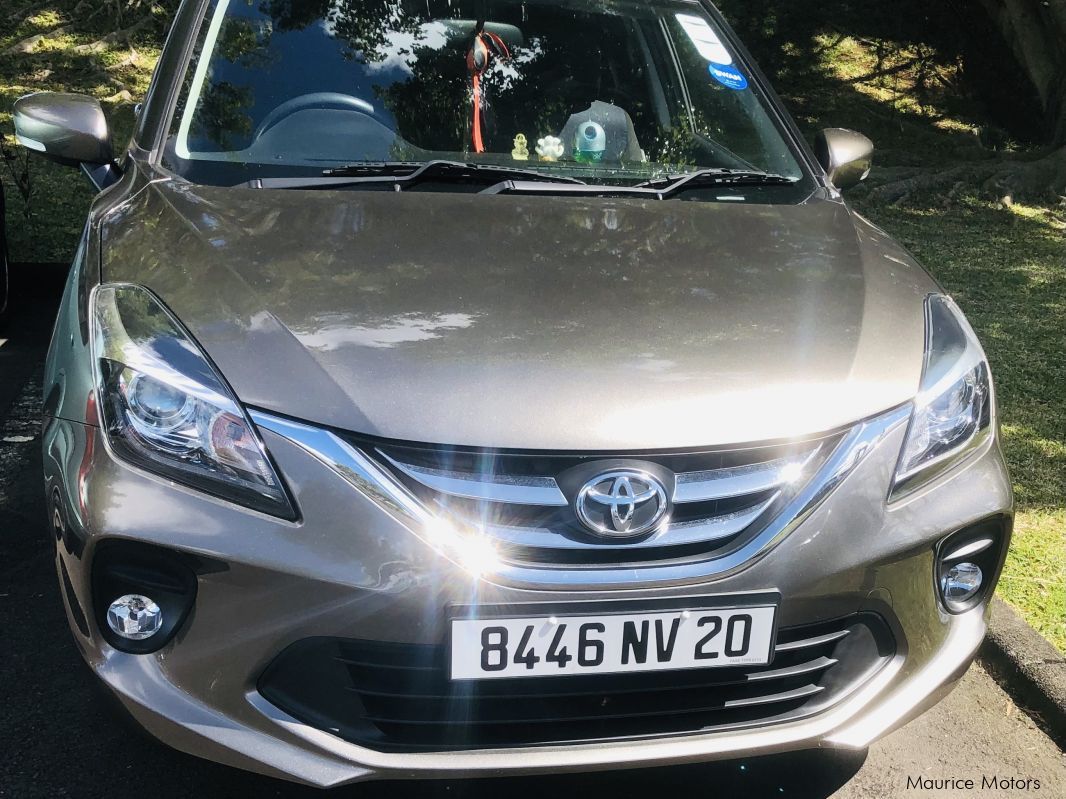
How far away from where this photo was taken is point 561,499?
1835 mm

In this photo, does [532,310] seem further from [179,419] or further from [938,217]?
[938,217]

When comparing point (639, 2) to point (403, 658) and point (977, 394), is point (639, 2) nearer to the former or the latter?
point (977, 394)

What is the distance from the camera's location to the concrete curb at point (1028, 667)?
2.69 m

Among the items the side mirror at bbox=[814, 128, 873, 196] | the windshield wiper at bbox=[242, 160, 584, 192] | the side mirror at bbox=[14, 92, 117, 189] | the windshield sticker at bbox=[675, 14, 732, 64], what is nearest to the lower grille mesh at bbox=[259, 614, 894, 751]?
the windshield wiper at bbox=[242, 160, 584, 192]

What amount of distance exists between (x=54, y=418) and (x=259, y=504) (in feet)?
1.81

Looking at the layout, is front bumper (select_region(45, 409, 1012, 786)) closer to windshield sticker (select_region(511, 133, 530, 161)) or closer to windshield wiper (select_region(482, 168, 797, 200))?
windshield wiper (select_region(482, 168, 797, 200))

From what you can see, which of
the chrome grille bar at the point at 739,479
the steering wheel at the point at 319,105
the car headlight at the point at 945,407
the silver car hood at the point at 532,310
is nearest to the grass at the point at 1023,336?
the car headlight at the point at 945,407

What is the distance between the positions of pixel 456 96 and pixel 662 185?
24.3 inches

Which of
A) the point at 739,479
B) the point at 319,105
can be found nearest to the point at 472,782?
the point at 739,479

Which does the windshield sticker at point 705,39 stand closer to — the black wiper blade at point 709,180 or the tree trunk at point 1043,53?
the black wiper blade at point 709,180

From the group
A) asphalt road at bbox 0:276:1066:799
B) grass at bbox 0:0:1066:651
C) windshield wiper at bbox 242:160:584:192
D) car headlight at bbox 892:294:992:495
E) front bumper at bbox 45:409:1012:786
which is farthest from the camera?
grass at bbox 0:0:1066:651

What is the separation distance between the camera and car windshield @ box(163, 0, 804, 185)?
2812mm

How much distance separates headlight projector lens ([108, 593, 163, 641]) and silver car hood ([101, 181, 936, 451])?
1.22ft

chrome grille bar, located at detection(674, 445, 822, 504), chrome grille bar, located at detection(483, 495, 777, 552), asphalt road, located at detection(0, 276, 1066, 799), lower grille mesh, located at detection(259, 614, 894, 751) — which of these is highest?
chrome grille bar, located at detection(674, 445, 822, 504)
